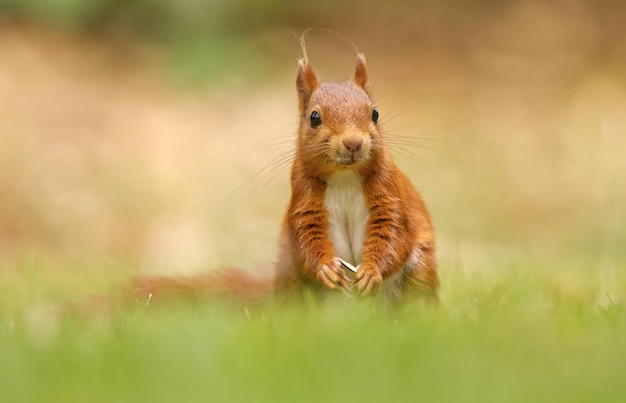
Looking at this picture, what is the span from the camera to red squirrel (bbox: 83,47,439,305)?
3277 millimetres

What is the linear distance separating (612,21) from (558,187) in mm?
1954

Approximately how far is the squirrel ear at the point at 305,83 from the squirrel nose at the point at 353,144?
1.46ft

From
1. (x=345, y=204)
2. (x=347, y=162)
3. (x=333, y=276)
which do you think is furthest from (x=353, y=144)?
(x=333, y=276)

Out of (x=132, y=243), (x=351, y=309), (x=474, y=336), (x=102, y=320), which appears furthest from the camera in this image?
(x=132, y=243)

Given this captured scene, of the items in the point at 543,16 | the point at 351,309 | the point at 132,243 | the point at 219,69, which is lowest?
the point at 132,243

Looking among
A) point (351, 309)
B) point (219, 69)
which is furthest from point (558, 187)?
point (351, 309)

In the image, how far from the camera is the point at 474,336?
246 cm

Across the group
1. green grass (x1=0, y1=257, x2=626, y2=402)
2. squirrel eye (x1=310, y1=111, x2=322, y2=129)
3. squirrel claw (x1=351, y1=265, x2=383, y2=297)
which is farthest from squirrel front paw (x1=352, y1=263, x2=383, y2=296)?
squirrel eye (x1=310, y1=111, x2=322, y2=129)

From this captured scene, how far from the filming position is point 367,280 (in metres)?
3.18

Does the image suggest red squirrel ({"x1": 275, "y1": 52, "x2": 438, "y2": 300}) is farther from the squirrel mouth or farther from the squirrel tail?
the squirrel tail

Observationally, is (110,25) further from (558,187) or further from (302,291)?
(302,291)

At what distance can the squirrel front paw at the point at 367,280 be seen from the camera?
3170 mm

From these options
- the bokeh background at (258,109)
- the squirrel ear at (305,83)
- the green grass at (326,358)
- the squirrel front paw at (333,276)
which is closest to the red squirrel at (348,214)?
the squirrel front paw at (333,276)

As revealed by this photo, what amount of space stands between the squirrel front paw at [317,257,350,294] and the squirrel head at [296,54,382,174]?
12.8 inches
